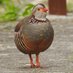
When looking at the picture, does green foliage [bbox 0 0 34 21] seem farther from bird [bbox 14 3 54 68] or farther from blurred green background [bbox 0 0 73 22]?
bird [bbox 14 3 54 68]

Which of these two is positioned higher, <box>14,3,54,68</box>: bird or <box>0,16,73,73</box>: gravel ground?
<box>14,3,54,68</box>: bird

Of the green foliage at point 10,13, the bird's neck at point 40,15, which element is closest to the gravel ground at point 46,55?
the green foliage at point 10,13

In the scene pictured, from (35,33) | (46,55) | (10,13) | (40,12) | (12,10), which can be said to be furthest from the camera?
(12,10)

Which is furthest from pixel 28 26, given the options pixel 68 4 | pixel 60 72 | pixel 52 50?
pixel 68 4

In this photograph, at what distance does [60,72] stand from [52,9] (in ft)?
21.1

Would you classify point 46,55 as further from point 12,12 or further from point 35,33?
point 12,12

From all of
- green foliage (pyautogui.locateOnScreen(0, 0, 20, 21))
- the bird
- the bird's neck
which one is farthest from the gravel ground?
the bird's neck

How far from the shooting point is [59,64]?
7816mm

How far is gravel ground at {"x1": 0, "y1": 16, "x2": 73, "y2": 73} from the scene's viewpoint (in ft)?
24.3

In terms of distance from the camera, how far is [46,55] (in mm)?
8773

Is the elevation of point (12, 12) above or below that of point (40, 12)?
below

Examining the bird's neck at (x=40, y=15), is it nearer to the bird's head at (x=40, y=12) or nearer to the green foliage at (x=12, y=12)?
the bird's head at (x=40, y=12)

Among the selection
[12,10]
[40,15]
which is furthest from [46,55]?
[12,10]

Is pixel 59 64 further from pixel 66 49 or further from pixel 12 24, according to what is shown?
pixel 12 24
